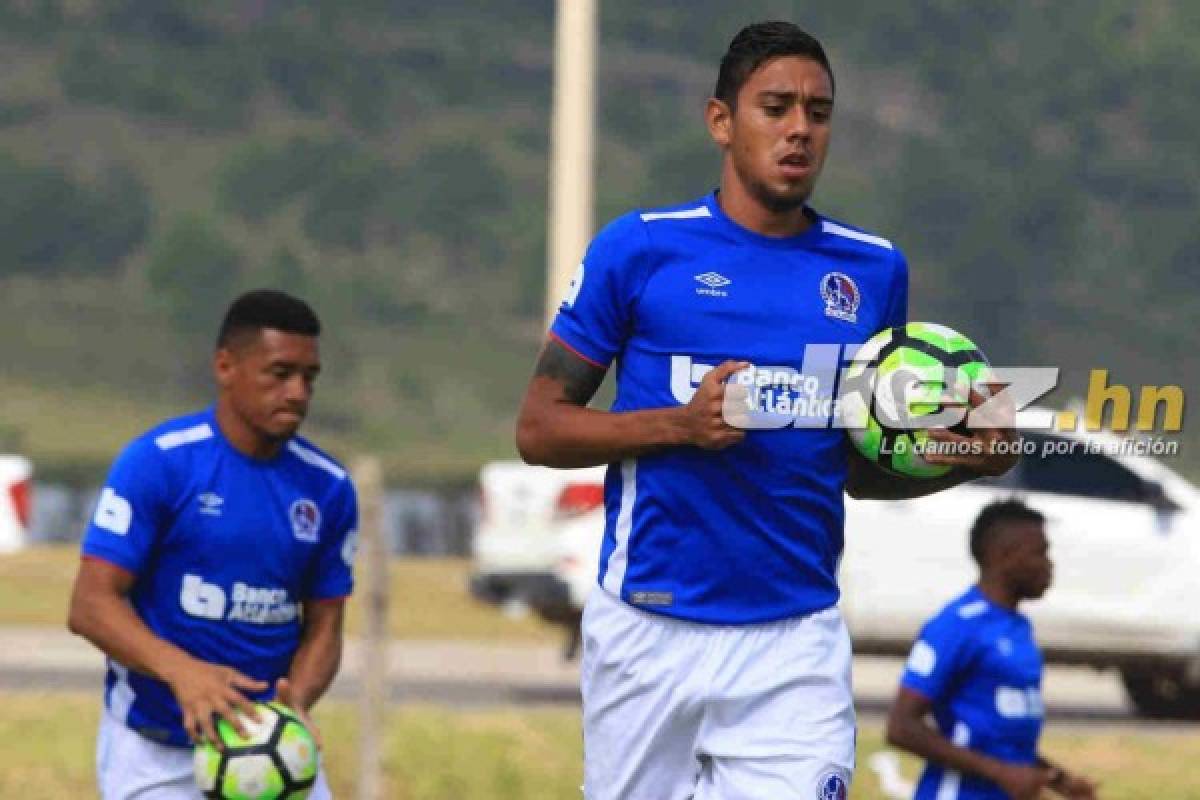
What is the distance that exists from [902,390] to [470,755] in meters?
8.15

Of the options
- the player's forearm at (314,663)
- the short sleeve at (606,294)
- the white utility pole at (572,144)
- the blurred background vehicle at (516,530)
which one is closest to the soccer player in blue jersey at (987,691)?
the player's forearm at (314,663)

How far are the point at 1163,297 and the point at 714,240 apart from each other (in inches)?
3036

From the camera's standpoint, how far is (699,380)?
20.1 ft

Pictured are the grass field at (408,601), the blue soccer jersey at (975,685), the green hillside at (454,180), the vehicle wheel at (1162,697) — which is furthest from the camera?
the green hillside at (454,180)

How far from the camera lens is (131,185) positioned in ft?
315

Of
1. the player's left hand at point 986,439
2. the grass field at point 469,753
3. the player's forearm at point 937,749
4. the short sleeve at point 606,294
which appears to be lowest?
the grass field at point 469,753

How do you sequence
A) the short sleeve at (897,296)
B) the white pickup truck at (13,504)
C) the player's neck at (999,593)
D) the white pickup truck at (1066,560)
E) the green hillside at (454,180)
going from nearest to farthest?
the short sleeve at (897,296) < the player's neck at (999,593) < the white pickup truck at (13,504) < the white pickup truck at (1066,560) < the green hillside at (454,180)

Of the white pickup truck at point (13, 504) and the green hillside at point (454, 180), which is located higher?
the green hillside at point (454, 180)

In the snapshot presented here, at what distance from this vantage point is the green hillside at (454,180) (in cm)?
8212

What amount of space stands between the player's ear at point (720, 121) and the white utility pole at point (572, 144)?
14.5m

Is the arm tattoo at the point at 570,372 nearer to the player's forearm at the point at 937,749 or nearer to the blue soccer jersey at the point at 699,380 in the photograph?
the blue soccer jersey at the point at 699,380

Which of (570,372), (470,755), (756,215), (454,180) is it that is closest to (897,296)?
(756,215)

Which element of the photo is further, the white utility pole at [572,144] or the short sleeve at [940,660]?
the white utility pole at [572,144]

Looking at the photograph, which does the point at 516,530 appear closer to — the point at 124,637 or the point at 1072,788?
the point at 1072,788
